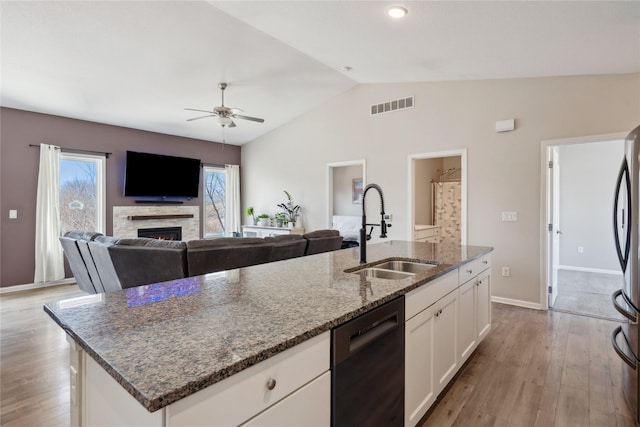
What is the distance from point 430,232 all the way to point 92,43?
5.57 m

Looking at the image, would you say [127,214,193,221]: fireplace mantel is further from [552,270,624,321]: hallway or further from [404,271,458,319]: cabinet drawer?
[552,270,624,321]: hallway

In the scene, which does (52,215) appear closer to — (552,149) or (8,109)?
(8,109)

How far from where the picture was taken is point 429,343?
6.06 ft

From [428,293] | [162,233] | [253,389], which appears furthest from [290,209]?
[253,389]


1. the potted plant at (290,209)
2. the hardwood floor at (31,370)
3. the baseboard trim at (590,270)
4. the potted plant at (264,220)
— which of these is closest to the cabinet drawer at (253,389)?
the hardwood floor at (31,370)

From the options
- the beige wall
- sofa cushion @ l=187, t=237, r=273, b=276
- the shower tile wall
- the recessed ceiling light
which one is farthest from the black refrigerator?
the shower tile wall

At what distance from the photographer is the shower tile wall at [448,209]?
6695mm

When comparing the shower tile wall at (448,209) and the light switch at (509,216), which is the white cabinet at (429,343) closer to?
the light switch at (509,216)

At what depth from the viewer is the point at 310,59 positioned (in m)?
4.68

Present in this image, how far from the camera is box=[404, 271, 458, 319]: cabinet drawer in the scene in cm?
164

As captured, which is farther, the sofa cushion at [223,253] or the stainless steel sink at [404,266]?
the sofa cushion at [223,253]

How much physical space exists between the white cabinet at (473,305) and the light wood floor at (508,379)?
22cm

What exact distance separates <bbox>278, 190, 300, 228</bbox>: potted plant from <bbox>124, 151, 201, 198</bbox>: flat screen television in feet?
6.30

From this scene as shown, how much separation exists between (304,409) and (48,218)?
19.3 feet
